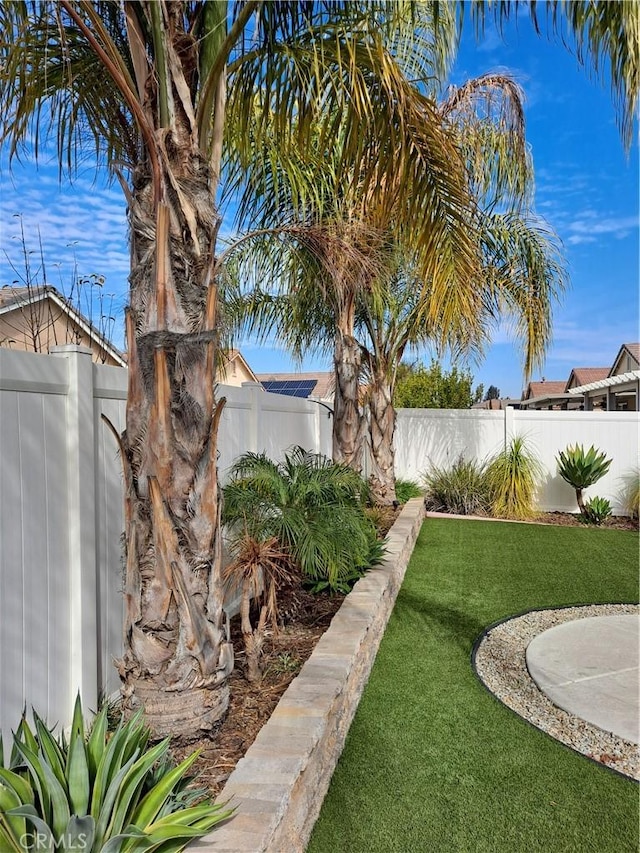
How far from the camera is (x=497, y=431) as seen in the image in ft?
41.2

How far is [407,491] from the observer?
39.2ft

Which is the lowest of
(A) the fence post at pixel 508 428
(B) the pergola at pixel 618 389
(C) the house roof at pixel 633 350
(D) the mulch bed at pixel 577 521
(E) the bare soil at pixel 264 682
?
(D) the mulch bed at pixel 577 521

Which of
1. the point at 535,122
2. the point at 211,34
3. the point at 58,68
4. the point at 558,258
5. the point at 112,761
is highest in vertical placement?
the point at 535,122

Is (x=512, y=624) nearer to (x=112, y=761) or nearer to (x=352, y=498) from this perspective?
(x=352, y=498)

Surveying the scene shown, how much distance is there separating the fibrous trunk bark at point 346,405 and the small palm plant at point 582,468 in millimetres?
4719

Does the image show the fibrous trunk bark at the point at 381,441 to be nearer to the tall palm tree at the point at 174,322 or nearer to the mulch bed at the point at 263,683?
the mulch bed at the point at 263,683

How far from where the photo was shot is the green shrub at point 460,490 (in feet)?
39.0

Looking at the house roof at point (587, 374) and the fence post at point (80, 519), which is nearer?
the fence post at point (80, 519)

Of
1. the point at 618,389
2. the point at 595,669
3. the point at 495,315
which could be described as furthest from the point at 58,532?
the point at 618,389

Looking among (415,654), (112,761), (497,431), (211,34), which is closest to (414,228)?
(211,34)

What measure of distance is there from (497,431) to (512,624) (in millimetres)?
7277

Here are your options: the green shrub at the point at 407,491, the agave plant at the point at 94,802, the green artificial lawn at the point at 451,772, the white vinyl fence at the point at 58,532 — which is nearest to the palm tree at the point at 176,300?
the white vinyl fence at the point at 58,532

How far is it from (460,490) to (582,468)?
91.0 inches

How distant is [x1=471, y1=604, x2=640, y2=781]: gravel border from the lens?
141 inches
